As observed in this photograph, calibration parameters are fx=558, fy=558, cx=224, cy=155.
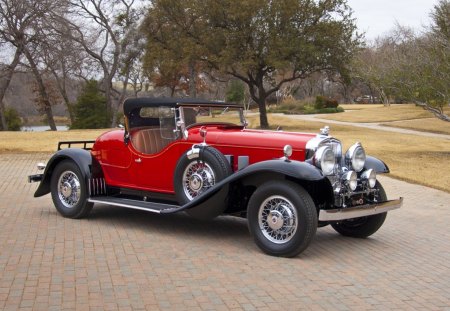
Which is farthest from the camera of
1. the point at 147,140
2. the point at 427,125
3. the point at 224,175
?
the point at 427,125

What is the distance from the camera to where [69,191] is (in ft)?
25.6

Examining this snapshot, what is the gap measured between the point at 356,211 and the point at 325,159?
64cm

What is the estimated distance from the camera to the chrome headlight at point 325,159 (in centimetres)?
596

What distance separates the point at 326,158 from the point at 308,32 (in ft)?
91.2

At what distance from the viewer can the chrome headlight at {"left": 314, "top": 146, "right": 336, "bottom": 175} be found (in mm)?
5961

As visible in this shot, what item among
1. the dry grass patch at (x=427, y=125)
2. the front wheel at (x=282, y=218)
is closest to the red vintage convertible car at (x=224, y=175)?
the front wheel at (x=282, y=218)

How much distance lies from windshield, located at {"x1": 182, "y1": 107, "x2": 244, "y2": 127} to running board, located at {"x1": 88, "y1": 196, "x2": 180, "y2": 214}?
3.54 feet

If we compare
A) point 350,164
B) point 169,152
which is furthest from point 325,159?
point 169,152

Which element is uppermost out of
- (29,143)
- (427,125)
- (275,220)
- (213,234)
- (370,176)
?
(370,176)

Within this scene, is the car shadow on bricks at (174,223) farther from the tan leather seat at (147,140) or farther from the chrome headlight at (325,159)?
the chrome headlight at (325,159)

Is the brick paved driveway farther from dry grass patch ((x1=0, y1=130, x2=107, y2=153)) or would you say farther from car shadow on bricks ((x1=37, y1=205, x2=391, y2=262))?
dry grass patch ((x1=0, y1=130, x2=107, y2=153))

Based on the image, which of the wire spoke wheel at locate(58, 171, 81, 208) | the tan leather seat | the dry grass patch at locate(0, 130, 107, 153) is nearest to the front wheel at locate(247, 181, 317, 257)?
the tan leather seat

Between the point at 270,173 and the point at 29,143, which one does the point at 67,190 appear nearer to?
the point at 270,173

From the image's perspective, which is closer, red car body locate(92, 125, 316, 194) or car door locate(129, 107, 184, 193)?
red car body locate(92, 125, 316, 194)
